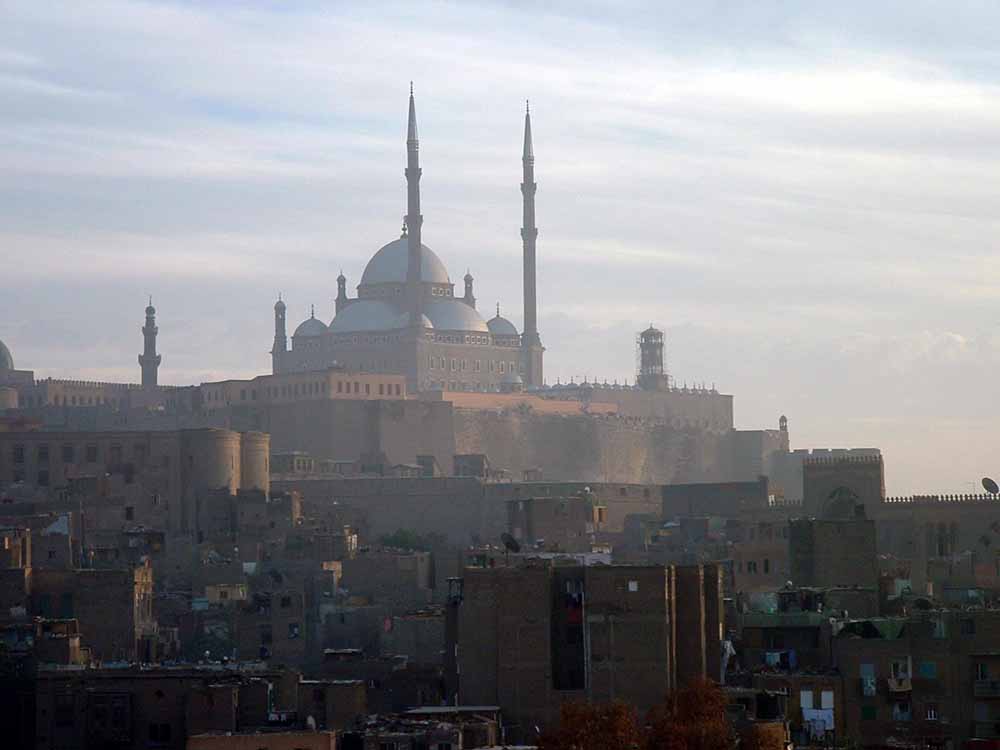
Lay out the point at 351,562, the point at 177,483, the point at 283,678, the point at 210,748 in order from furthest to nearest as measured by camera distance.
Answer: the point at 177,483, the point at 351,562, the point at 283,678, the point at 210,748

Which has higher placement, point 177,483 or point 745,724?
point 177,483

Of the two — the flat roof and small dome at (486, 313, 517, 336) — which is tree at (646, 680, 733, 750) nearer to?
the flat roof

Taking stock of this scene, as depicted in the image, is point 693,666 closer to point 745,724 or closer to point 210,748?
point 745,724

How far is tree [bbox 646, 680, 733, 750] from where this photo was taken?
112ft

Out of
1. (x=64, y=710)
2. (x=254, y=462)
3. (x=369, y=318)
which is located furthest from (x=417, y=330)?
(x=64, y=710)

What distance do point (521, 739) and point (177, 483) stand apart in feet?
113

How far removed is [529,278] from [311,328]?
816 centimetres

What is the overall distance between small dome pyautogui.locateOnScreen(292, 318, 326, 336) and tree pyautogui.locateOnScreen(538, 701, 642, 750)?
251ft

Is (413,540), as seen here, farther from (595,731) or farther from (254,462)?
(595,731)

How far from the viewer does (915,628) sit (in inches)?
1647

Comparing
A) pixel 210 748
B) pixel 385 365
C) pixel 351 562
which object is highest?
pixel 385 365

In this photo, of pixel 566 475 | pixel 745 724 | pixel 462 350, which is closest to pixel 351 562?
pixel 745 724

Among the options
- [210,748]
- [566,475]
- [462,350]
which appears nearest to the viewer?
[210,748]

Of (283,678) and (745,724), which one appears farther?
(283,678)
